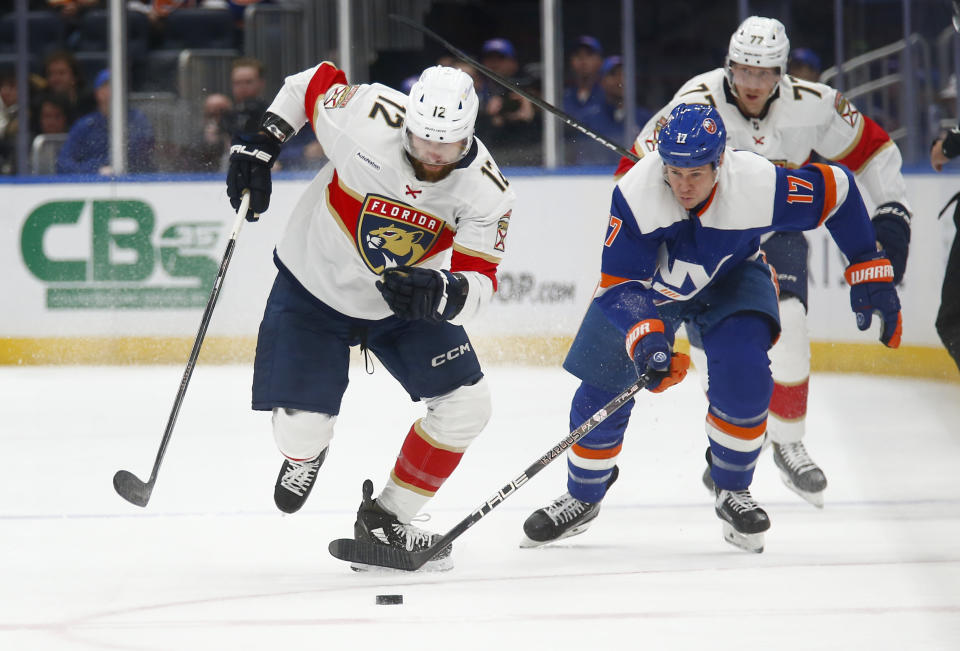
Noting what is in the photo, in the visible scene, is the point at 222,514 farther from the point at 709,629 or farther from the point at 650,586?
the point at 709,629

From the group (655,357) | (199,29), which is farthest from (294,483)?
(199,29)

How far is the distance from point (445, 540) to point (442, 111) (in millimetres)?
981

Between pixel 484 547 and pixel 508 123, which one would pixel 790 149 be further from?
pixel 508 123

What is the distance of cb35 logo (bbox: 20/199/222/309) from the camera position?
7344mm

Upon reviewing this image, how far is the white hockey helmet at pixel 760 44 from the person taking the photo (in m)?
4.06

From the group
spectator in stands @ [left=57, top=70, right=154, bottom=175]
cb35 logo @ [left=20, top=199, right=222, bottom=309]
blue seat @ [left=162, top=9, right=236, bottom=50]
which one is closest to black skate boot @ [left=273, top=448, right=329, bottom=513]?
cb35 logo @ [left=20, top=199, right=222, bottom=309]

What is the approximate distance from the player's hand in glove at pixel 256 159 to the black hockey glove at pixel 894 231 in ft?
5.72

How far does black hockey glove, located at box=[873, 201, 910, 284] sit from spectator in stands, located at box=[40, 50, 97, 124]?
4.80m

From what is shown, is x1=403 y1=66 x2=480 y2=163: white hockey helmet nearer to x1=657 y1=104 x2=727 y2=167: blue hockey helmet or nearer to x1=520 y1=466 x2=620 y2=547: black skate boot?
x1=657 y1=104 x2=727 y2=167: blue hockey helmet

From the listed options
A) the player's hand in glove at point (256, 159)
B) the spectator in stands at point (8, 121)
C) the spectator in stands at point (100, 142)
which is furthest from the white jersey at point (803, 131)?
the spectator in stands at point (8, 121)

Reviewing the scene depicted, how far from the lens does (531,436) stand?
17.5ft

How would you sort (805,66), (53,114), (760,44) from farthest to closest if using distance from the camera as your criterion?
(53,114) → (805,66) → (760,44)

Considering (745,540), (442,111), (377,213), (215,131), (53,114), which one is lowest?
(745,540)

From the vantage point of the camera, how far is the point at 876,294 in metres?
3.59
